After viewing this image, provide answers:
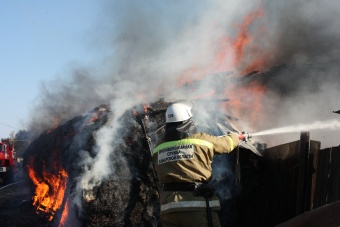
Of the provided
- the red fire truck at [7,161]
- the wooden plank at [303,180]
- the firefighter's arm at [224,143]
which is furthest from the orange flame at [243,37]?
the red fire truck at [7,161]

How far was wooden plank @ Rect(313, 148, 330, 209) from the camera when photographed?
Result: 454 centimetres

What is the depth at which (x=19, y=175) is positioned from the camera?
733 inches

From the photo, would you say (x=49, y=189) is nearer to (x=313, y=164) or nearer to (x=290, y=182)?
(x=290, y=182)

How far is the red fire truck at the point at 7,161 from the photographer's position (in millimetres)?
17562

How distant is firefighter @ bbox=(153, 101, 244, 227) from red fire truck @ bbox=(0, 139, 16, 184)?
1563 centimetres

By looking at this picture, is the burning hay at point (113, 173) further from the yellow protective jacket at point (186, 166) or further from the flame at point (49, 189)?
the yellow protective jacket at point (186, 166)

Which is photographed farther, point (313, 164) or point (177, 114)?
point (313, 164)

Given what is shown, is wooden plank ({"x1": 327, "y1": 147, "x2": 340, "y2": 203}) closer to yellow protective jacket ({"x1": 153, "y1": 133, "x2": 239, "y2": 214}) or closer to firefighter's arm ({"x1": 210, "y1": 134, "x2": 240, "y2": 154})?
firefighter's arm ({"x1": 210, "y1": 134, "x2": 240, "y2": 154})

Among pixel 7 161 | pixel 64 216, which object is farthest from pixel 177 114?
pixel 7 161

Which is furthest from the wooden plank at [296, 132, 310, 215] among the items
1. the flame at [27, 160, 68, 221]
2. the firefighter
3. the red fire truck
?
the red fire truck

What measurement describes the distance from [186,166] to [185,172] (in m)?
0.07

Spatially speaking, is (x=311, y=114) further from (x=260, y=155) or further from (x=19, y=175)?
(x=19, y=175)

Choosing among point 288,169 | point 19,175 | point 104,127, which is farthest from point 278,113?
point 19,175

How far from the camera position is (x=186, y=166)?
12.9ft
